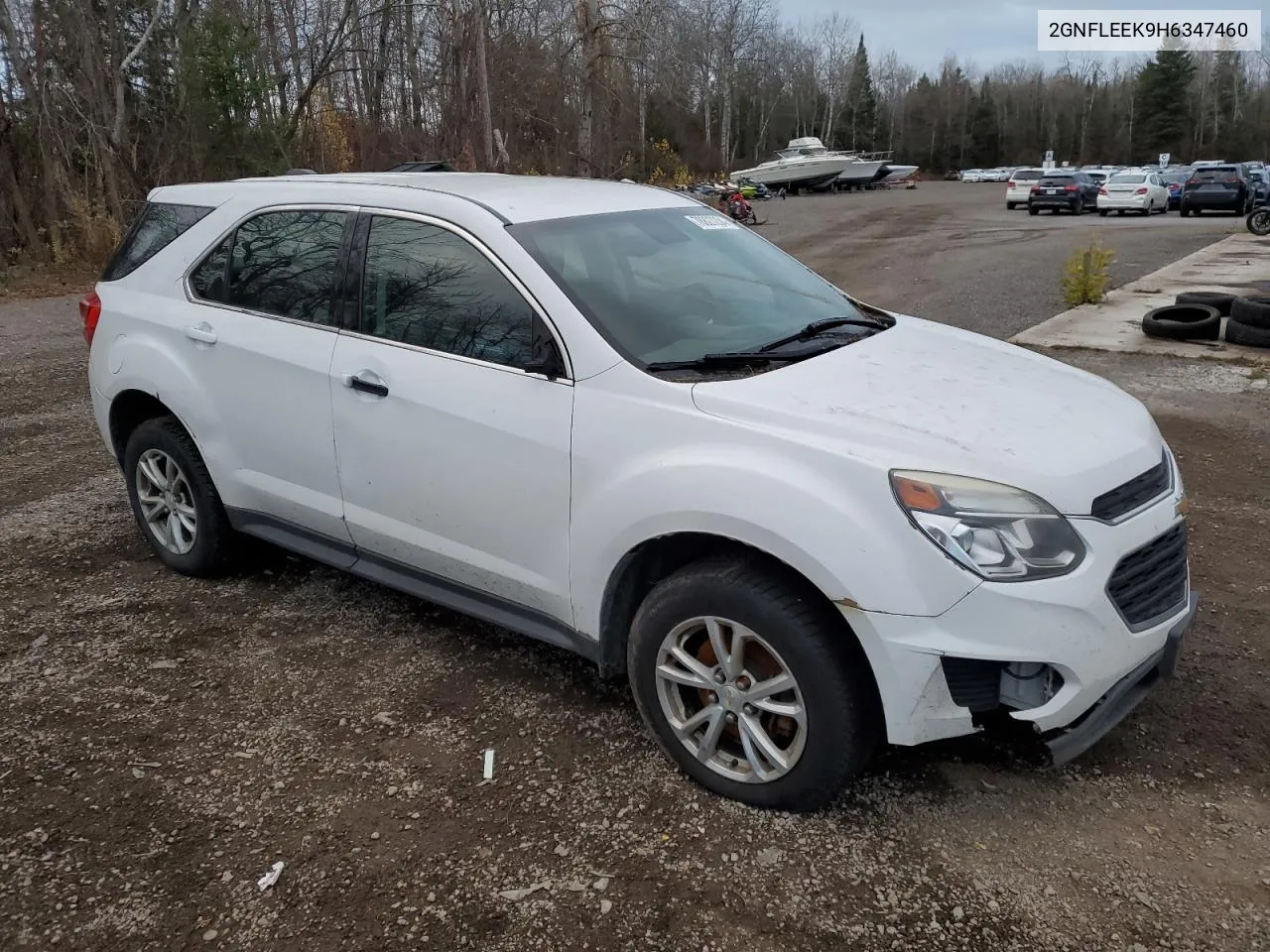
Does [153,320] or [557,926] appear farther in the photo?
[153,320]

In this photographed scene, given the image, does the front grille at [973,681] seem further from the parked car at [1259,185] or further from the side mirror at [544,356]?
the parked car at [1259,185]

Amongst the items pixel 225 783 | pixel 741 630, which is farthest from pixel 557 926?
pixel 225 783

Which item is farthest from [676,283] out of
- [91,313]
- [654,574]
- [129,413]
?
Answer: [91,313]

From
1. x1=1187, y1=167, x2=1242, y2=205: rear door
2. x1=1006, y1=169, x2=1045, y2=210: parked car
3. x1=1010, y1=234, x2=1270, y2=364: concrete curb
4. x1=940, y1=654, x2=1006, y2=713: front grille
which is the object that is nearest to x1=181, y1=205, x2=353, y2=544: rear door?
x1=940, y1=654, x2=1006, y2=713: front grille

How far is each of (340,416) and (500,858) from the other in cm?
171

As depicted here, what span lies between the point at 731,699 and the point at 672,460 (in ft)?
2.33

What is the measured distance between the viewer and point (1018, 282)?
51.9 feet

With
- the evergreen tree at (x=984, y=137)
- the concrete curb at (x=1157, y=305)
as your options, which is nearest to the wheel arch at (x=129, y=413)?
the concrete curb at (x=1157, y=305)

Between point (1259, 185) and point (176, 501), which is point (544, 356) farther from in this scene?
point (1259, 185)

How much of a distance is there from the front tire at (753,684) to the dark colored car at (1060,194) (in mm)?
36294

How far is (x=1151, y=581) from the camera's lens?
274 centimetres

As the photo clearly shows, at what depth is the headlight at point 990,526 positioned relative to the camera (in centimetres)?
247

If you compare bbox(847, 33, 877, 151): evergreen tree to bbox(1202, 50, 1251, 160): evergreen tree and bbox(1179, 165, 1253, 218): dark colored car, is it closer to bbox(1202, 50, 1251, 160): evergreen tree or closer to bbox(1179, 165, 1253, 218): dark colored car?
bbox(1202, 50, 1251, 160): evergreen tree

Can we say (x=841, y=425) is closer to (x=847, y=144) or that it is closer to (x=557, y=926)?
(x=557, y=926)
